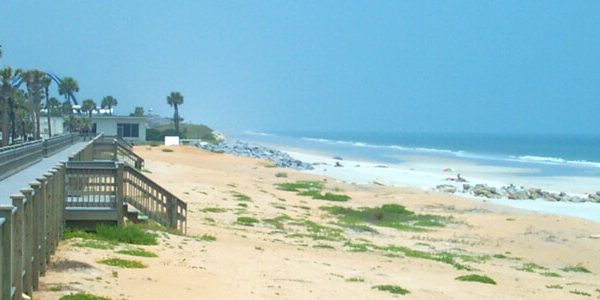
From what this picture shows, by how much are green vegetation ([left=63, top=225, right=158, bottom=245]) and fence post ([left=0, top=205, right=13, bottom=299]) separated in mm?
8386

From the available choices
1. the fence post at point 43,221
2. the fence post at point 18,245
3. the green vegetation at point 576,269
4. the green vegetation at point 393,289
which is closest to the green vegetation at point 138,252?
the fence post at point 43,221

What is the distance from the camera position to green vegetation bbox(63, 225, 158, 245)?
16.2m

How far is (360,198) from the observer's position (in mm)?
46000

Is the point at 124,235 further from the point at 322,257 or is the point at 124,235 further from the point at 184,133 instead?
the point at 184,133

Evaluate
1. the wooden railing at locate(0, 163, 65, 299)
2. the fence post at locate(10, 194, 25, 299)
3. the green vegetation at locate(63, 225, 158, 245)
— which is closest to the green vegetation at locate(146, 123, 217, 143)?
the green vegetation at locate(63, 225, 158, 245)

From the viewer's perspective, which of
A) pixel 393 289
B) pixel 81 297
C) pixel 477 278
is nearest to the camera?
pixel 81 297

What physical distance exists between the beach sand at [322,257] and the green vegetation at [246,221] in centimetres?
29

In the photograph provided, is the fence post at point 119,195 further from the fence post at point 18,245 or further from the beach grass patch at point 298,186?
the beach grass patch at point 298,186

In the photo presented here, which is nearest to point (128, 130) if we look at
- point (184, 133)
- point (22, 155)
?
point (184, 133)

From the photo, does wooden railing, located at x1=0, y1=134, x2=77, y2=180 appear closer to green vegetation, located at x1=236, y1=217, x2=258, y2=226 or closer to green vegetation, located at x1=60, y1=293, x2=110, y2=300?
green vegetation, located at x1=236, y1=217, x2=258, y2=226

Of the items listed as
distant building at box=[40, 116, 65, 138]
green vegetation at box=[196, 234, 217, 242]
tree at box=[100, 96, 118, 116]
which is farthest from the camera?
tree at box=[100, 96, 118, 116]

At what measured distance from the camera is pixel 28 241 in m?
9.54

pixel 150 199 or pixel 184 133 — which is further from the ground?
pixel 150 199

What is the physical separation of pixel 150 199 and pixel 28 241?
36.4 feet
